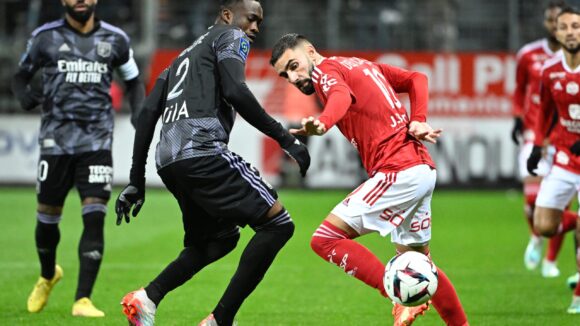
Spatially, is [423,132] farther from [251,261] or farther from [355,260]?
[251,261]

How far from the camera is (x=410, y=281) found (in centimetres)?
614

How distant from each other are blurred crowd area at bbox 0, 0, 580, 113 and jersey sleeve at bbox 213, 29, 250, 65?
55.3 ft

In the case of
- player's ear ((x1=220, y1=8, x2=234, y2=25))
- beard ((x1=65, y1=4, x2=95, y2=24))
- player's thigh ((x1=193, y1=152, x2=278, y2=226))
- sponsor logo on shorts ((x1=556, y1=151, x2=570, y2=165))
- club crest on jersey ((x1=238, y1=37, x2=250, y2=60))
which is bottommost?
sponsor logo on shorts ((x1=556, y1=151, x2=570, y2=165))

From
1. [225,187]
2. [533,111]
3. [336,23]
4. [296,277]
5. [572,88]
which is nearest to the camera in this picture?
[225,187]

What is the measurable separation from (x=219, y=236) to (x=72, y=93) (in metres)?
2.27

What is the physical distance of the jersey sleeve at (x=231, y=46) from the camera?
624cm

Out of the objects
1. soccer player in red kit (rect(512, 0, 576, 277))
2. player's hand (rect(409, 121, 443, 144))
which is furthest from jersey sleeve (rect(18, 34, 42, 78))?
soccer player in red kit (rect(512, 0, 576, 277))

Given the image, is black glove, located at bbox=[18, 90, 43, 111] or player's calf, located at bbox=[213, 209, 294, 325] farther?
black glove, located at bbox=[18, 90, 43, 111]

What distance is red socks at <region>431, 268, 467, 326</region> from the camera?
6395mm

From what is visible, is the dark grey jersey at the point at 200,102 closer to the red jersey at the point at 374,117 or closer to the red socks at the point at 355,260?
the red jersey at the point at 374,117

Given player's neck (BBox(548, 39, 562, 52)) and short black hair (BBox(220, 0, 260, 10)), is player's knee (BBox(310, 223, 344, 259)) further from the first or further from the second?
player's neck (BBox(548, 39, 562, 52))

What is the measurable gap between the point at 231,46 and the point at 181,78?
38 centimetres

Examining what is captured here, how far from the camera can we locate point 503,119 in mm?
22047

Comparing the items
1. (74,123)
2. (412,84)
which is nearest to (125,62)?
(74,123)
